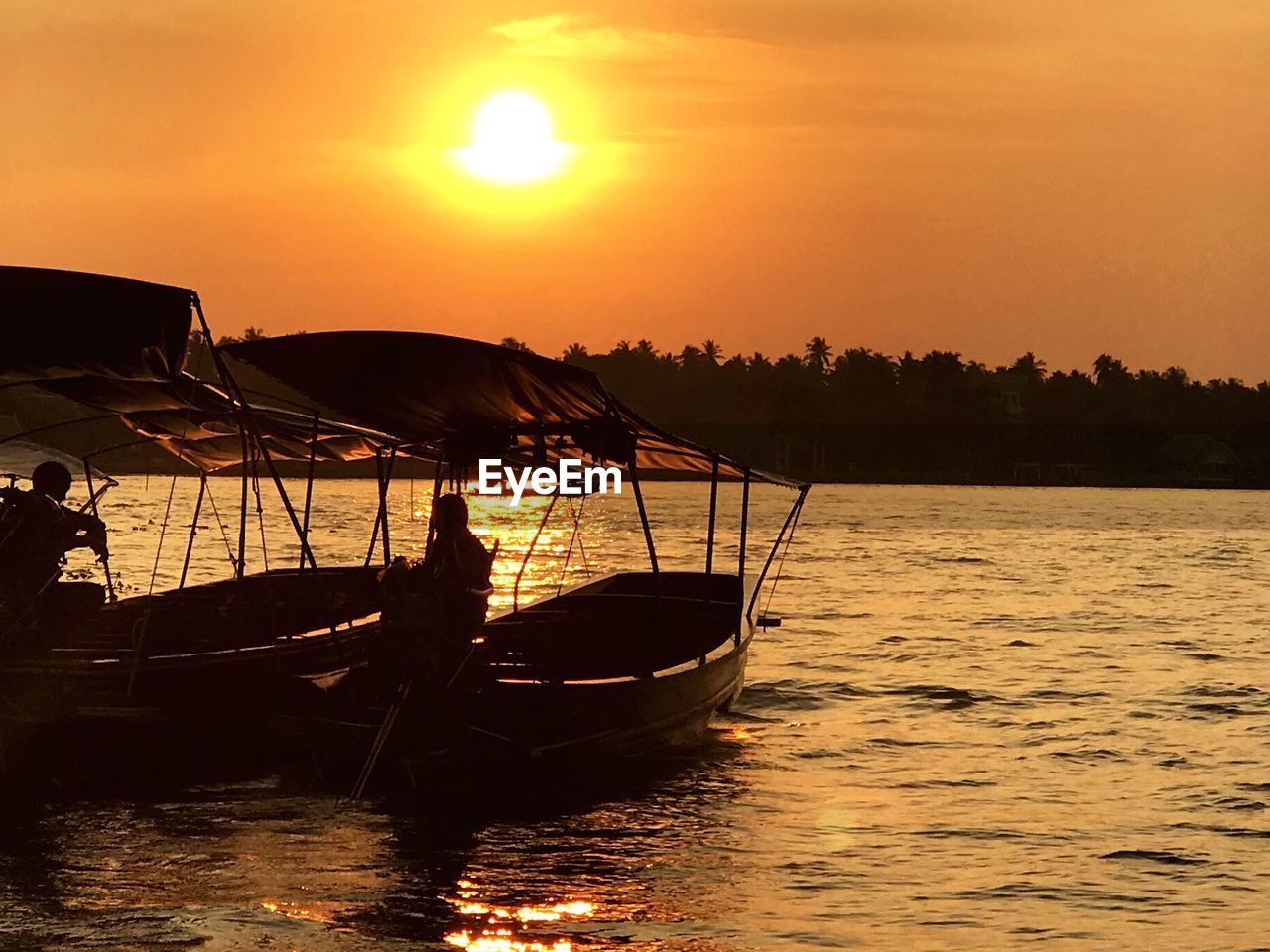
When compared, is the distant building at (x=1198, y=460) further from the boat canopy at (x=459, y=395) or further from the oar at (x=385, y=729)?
the oar at (x=385, y=729)

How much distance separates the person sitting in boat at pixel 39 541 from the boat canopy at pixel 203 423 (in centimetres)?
88

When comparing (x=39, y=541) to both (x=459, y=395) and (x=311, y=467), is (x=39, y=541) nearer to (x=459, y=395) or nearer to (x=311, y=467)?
(x=459, y=395)

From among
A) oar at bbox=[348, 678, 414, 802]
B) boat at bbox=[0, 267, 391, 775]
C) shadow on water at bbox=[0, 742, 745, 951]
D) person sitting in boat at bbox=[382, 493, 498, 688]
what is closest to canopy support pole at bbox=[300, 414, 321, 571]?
boat at bbox=[0, 267, 391, 775]

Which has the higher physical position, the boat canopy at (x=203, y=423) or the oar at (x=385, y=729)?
the boat canopy at (x=203, y=423)

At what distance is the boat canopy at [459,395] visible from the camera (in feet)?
50.1

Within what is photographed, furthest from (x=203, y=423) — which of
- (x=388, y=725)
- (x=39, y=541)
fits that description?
(x=388, y=725)

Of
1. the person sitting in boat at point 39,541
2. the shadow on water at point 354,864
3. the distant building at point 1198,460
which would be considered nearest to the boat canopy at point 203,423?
the person sitting in boat at point 39,541

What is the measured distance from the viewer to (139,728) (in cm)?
1459

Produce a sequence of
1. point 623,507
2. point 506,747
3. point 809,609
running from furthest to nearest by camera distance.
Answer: point 623,507 < point 809,609 < point 506,747

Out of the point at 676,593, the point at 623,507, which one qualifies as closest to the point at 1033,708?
the point at 676,593

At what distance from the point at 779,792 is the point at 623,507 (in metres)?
122

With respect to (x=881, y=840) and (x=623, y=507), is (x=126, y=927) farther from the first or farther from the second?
(x=623, y=507)

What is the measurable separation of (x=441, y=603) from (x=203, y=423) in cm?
639

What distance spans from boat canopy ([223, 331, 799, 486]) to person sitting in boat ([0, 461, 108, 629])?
1.76 metres
